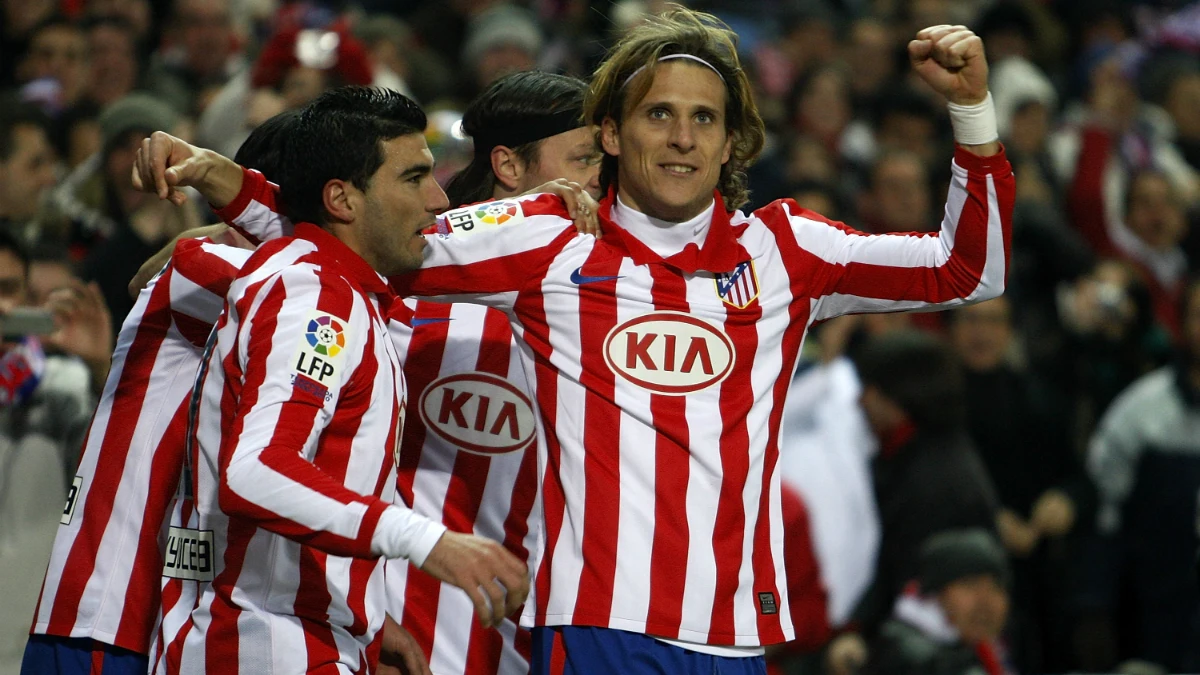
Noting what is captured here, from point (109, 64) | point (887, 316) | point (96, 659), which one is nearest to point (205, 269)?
point (96, 659)

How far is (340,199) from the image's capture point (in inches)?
160

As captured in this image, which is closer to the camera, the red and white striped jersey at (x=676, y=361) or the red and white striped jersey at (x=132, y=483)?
the red and white striped jersey at (x=676, y=361)

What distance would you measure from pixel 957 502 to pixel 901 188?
114 inches

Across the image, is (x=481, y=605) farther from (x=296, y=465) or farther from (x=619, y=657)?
(x=619, y=657)

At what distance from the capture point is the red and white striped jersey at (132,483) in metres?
4.39

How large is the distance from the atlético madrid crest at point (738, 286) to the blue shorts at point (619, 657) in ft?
2.71

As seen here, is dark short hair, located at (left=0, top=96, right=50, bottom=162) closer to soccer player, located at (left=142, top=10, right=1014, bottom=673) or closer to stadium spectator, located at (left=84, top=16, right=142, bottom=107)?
stadium spectator, located at (left=84, top=16, right=142, bottom=107)

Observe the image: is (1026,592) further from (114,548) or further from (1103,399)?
(114,548)

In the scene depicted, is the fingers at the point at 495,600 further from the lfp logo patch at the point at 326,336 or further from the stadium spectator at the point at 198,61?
the stadium spectator at the point at 198,61

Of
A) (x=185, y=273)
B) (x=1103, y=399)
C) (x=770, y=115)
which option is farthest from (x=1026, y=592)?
(x=185, y=273)

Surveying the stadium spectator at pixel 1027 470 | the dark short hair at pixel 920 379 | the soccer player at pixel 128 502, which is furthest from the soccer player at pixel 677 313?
the stadium spectator at pixel 1027 470

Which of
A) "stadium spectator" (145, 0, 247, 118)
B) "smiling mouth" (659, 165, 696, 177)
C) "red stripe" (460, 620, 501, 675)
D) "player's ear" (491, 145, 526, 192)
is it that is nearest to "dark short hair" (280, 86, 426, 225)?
"smiling mouth" (659, 165, 696, 177)

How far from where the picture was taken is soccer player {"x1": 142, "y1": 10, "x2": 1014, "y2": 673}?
3.96 metres

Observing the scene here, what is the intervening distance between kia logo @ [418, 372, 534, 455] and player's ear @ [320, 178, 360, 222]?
0.81 m
